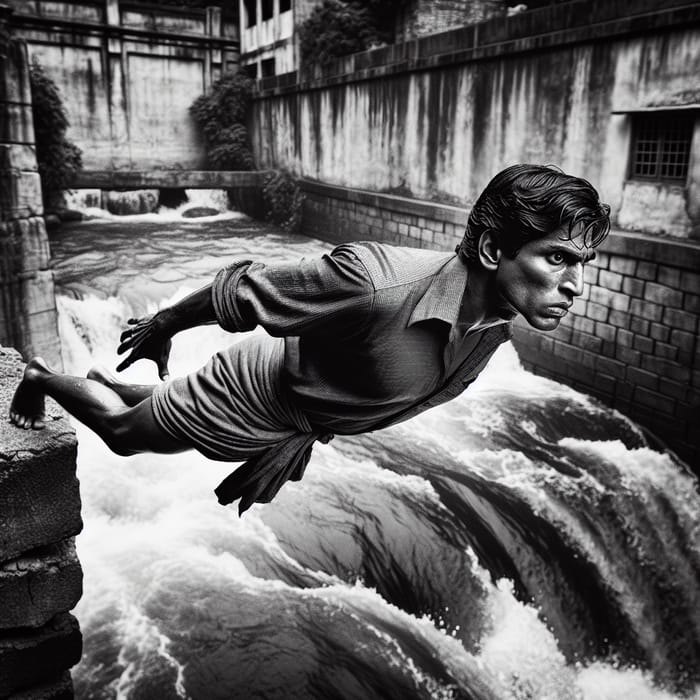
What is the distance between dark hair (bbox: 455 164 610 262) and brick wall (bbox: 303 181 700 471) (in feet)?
21.1

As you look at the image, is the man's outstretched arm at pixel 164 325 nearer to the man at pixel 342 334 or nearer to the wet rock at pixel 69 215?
the man at pixel 342 334

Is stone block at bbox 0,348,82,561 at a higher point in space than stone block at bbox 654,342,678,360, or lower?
higher

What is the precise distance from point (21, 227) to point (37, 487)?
598 centimetres

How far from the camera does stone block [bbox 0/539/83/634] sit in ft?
9.11

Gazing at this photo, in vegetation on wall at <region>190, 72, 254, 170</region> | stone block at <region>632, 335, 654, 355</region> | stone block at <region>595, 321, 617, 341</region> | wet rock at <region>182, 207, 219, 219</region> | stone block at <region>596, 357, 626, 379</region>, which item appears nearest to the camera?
stone block at <region>632, 335, 654, 355</region>

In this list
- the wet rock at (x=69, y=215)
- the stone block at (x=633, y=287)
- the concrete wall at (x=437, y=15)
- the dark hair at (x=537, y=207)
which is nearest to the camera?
the dark hair at (x=537, y=207)

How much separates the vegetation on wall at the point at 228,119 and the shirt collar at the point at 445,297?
62.0 ft

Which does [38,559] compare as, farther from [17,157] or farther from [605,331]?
[605,331]

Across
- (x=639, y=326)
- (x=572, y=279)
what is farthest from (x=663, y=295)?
(x=572, y=279)

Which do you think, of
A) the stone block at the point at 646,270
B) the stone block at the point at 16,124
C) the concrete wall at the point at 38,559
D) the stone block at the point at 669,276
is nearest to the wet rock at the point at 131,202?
the stone block at the point at 16,124

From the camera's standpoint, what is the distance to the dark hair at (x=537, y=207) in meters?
1.89

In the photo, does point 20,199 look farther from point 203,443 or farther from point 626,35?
point 626,35

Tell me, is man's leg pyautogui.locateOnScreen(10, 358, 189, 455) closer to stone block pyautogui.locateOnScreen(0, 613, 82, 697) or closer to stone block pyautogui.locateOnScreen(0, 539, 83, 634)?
stone block pyautogui.locateOnScreen(0, 539, 83, 634)

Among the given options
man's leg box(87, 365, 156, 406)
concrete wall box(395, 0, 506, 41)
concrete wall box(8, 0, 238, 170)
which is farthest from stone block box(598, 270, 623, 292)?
concrete wall box(8, 0, 238, 170)
